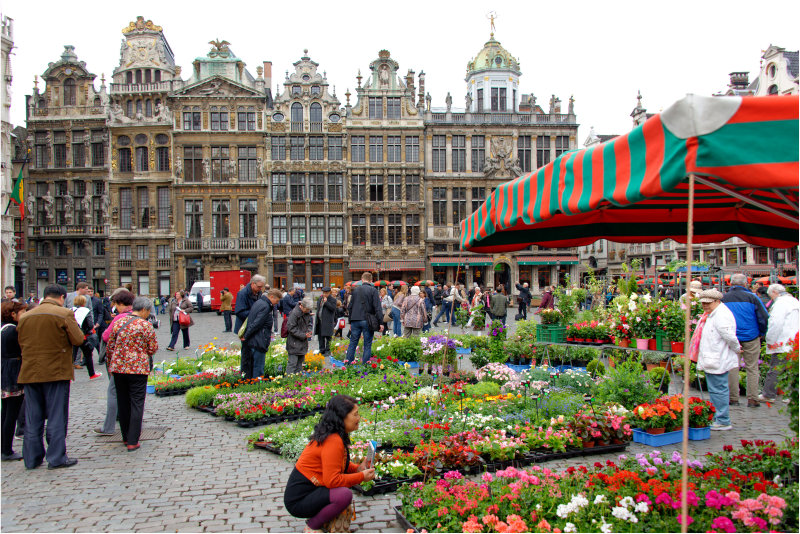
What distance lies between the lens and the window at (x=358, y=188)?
141ft

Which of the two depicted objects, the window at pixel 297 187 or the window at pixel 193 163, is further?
the window at pixel 297 187

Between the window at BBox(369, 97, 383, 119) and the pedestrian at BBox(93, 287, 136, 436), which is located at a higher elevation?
the window at BBox(369, 97, 383, 119)

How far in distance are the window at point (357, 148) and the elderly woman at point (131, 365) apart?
3646 cm

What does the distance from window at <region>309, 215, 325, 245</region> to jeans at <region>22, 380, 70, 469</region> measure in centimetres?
3631

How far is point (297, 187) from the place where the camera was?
4275 cm

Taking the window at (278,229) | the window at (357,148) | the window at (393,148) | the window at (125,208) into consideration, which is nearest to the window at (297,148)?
the window at (357,148)

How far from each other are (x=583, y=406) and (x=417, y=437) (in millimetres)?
2247

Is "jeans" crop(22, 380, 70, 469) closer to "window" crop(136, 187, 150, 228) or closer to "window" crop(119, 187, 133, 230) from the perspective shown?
"window" crop(136, 187, 150, 228)

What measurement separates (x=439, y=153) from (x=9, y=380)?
38.8m

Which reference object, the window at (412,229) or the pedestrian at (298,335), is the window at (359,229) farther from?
the pedestrian at (298,335)

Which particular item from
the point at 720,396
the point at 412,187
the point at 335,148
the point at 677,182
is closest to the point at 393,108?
the point at 335,148

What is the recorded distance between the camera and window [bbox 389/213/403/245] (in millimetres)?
43562

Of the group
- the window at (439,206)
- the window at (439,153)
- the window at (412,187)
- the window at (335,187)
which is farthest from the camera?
the window at (439,206)

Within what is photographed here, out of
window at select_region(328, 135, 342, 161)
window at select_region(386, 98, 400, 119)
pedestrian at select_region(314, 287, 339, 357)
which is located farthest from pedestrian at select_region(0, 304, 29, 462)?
window at select_region(386, 98, 400, 119)
